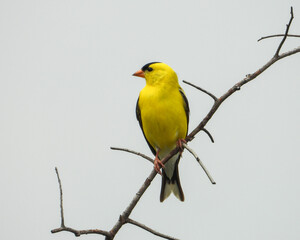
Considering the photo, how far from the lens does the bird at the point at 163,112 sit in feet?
18.2

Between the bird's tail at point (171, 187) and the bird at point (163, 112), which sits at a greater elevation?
the bird at point (163, 112)

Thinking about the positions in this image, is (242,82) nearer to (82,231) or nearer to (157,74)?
(82,231)

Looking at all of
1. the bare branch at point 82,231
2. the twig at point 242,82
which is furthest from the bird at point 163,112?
the bare branch at point 82,231

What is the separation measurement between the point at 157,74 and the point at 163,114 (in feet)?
2.18

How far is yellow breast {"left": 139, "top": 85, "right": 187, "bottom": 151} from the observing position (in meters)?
5.55

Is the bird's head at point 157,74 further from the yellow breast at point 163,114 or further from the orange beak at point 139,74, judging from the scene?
the yellow breast at point 163,114

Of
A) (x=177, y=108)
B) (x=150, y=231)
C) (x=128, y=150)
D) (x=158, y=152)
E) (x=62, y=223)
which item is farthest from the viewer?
(x=158, y=152)

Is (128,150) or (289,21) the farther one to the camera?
(128,150)

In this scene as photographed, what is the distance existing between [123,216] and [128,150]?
0.56 m

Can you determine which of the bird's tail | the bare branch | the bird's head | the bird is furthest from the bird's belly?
the bare branch

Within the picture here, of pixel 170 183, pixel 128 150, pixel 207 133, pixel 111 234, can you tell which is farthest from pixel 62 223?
pixel 170 183

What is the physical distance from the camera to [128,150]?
384cm

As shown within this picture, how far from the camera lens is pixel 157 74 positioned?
595cm

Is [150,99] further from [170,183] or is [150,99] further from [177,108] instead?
[170,183]
